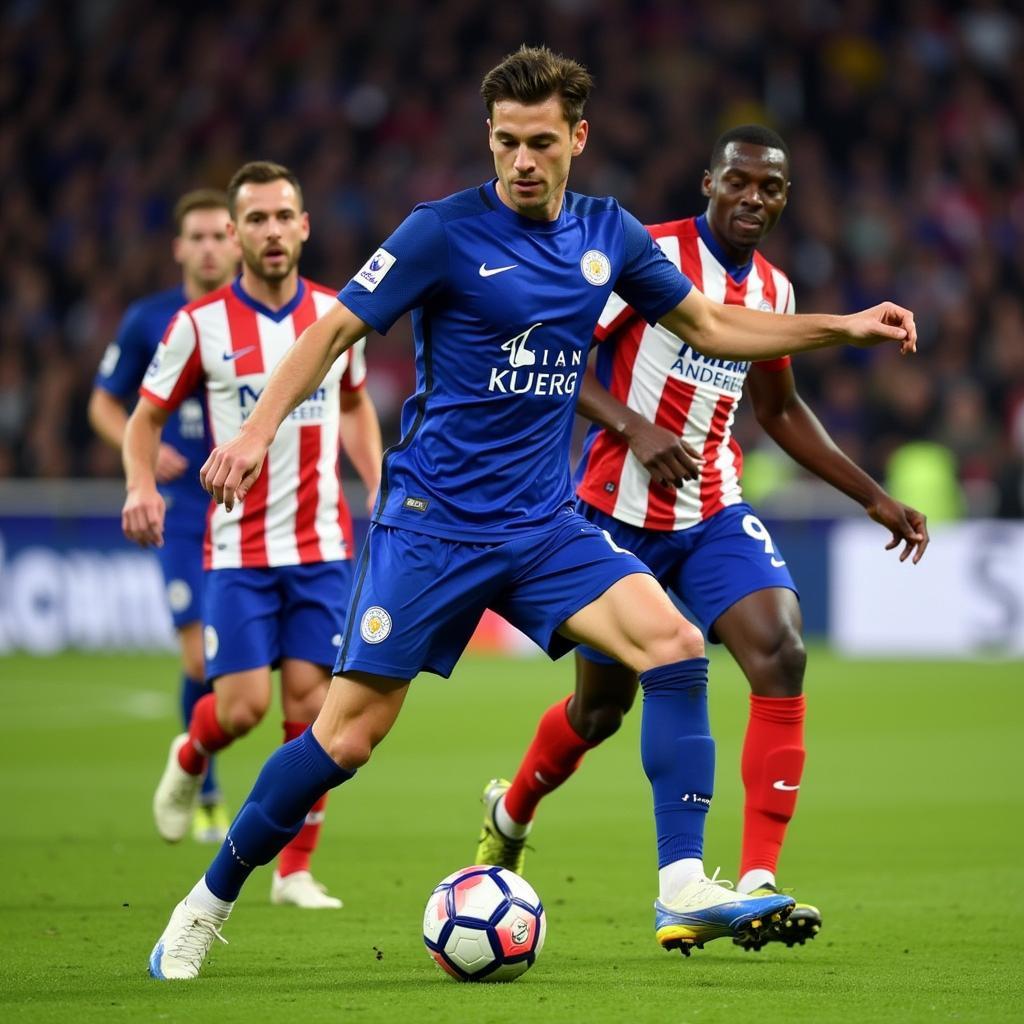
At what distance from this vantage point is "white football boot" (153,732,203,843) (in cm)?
741

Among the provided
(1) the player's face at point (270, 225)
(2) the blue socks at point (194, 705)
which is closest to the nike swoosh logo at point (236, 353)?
(1) the player's face at point (270, 225)

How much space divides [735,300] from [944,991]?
2355 millimetres

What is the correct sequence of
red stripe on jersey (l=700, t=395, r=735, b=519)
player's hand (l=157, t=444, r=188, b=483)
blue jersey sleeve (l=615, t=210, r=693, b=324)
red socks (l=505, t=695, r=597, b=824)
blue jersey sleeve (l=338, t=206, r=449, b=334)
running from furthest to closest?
player's hand (l=157, t=444, r=188, b=483) < red socks (l=505, t=695, r=597, b=824) < red stripe on jersey (l=700, t=395, r=735, b=519) < blue jersey sleeve (l=615, t=210, r=693, b=324) < blue jersey sleeve (l=338, t=206, r=449, b=334)

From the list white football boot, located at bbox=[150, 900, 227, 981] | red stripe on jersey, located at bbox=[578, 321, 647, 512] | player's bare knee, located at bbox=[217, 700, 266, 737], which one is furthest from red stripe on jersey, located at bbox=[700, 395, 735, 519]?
white football boot, located at bbox=[150, 900, 227, 981]

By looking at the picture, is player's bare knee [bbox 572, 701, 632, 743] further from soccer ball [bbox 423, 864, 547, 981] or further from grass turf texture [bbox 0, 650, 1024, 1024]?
soccer ball [bbox 423, 864, 547, 981]

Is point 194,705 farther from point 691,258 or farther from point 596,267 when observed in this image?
point 596,267

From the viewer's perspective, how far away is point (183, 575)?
834cm

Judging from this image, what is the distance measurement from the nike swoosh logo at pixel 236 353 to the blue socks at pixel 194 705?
1873 millimetres

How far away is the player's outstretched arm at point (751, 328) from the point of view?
16.9ft

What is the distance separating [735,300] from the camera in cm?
614

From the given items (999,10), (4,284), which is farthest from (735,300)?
(999,10)

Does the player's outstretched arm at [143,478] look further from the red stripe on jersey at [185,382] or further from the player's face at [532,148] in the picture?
the player's face at [532,148]

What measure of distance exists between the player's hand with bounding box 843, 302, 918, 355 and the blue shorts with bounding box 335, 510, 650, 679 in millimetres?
841

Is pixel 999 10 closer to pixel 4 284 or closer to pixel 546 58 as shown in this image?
pixel 4 284
